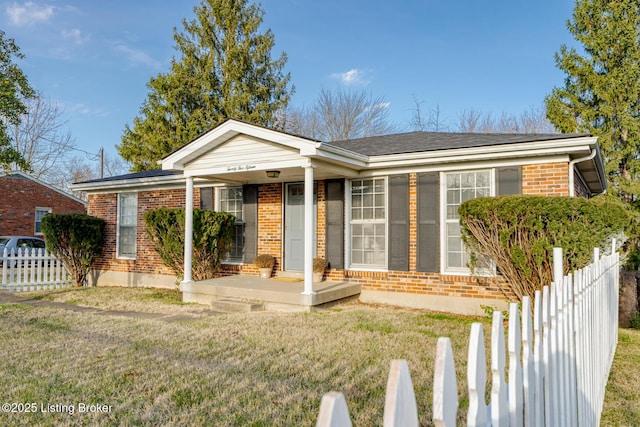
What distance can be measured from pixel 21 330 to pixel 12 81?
6.74m

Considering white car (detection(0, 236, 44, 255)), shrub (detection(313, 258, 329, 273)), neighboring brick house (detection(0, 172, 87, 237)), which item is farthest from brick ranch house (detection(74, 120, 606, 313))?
neighboring brick house (detection(0, 172, 87, 237))

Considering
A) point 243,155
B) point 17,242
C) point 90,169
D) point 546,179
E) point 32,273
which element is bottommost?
point 32,273

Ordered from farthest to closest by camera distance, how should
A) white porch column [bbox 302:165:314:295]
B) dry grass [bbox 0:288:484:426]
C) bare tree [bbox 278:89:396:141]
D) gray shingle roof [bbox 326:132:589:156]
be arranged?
bare tree [bbox 278:89:396:141], white porch column [bbox 302:165:314:295], gray shingle roof [bbox 326:132:589:156], dry grass [bbox 0:288:484:426]

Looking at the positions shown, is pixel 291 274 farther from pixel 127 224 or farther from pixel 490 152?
pixel 127 224

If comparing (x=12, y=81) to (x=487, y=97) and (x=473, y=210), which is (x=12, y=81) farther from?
(x=487, y=97)

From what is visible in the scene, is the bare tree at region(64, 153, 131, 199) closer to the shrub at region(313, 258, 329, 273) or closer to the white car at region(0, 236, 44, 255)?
the white car at region(0, 236, 44, 255)

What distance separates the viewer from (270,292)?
24.8ft

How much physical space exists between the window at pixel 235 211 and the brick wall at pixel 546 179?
624cm

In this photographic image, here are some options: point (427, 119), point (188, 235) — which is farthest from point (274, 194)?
point (427, 119)

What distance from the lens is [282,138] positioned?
24.4 ft

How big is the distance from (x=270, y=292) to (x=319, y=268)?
131cm

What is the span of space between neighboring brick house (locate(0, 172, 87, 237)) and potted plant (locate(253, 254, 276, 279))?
1525 cm

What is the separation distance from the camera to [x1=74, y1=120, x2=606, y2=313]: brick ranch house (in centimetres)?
710

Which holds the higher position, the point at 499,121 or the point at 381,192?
the point at 499,121
